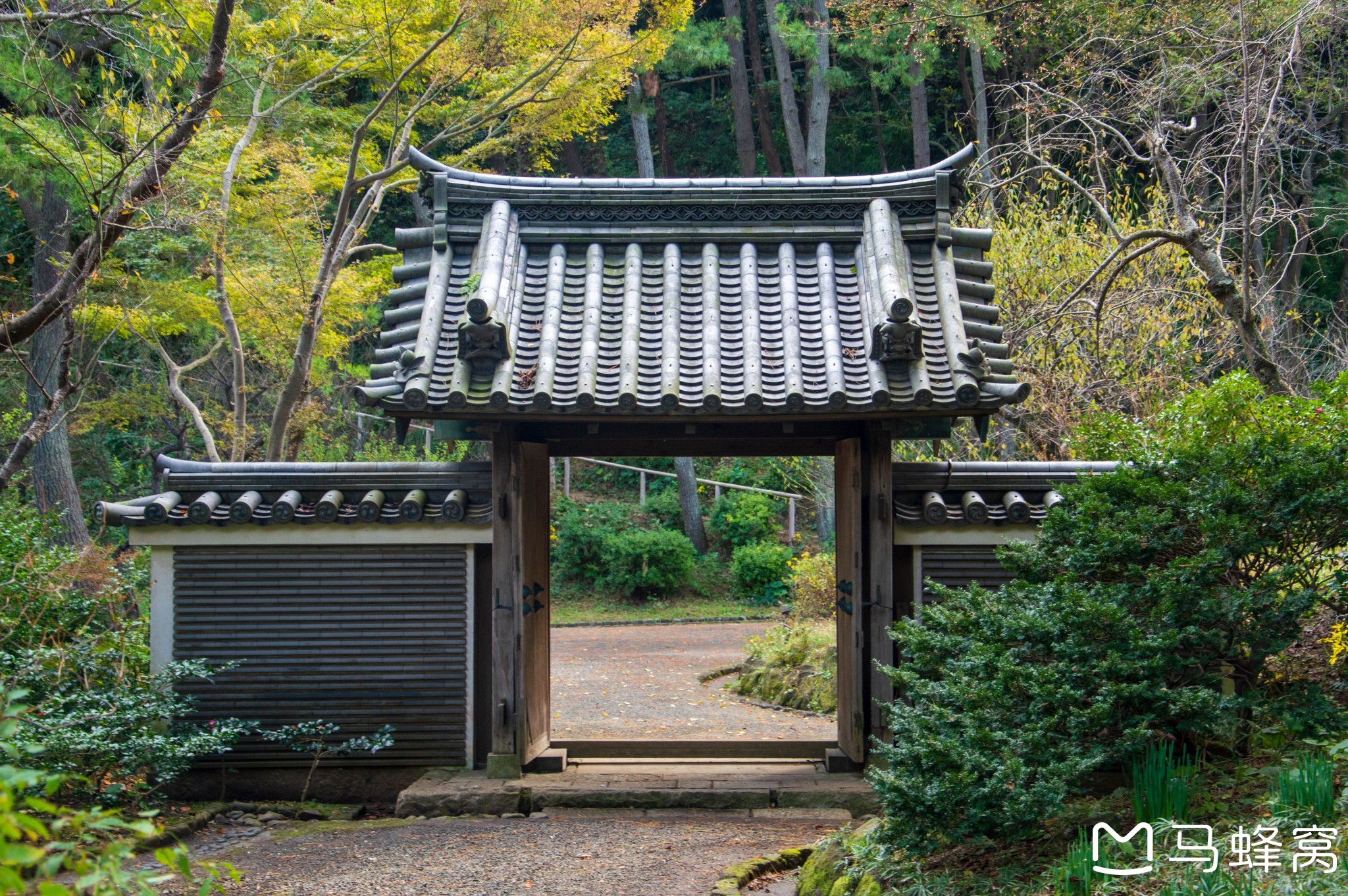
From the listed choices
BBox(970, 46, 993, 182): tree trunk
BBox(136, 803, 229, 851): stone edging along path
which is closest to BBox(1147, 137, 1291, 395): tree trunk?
BBox(970, 46, 993, 182): tree trunk

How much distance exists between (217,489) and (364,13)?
19.8 ft

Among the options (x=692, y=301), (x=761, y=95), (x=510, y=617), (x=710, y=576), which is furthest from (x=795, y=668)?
(x=761, y=95)

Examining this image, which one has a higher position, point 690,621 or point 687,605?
point 687,605

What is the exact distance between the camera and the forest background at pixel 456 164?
26.9ft

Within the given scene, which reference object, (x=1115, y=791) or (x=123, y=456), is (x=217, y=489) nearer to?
(x=1115, y=791)

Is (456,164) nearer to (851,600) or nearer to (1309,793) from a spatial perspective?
(851,600)

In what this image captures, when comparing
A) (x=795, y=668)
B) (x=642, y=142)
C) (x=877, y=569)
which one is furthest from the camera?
(x=642, y=142)

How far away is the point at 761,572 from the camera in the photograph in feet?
69.1

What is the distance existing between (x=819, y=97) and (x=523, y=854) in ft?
56.7

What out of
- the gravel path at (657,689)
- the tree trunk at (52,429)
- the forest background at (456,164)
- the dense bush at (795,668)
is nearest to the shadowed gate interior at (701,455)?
the gravel path at (657,689)

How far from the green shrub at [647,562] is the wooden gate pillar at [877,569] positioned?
13589 millimetres

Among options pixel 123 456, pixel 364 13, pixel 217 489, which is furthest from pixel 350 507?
pixel 123 456

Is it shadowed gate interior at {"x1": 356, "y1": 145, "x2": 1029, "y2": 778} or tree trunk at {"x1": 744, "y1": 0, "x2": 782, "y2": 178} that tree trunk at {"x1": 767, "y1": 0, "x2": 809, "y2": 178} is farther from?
shadowed gate interior at {"x1": 356, "y1": 145, "x2": 1029, "y2": 778}

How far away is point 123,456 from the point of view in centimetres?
2127
